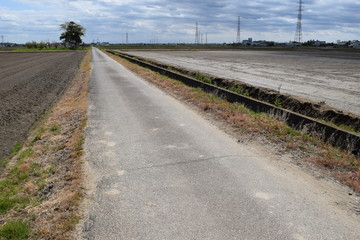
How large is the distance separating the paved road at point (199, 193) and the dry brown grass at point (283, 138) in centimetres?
56

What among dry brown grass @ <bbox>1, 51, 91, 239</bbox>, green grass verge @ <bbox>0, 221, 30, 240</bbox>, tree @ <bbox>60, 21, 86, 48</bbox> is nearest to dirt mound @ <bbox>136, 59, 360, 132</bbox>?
dry brown grass @ <bbox>1, 51, 91, 239</bbox>

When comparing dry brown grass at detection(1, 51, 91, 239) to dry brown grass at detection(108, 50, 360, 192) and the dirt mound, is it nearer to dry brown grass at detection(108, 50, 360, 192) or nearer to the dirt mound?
dry brown grass at detection(108, 50, 360, 192)

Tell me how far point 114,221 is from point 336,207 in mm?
3062

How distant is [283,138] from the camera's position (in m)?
7.41

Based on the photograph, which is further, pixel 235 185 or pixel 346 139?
pixel 346 139

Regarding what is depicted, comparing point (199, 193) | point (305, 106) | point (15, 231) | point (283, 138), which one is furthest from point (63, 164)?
point (305, 106)

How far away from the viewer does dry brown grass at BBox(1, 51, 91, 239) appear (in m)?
3.92

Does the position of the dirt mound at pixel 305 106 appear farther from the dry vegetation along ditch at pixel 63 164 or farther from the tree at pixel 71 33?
the tree at pixel 71 33

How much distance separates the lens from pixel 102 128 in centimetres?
831

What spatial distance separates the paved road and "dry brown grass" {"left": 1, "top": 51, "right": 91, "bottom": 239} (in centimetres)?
28

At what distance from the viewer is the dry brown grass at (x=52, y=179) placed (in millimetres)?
3922

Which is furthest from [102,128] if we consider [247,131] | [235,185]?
[235,185]

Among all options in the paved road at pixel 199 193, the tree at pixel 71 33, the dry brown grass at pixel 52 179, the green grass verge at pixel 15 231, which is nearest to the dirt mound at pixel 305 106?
the paved road at pixel 199 193

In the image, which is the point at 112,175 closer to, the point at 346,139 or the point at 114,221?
the point at 114,221
